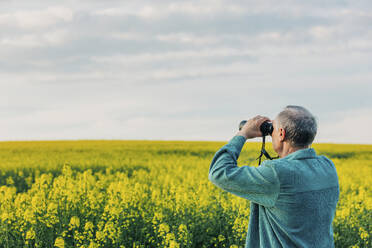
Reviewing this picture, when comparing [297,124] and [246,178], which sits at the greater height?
[297,124]

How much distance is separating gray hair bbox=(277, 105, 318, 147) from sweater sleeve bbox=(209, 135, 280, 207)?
0.64 feet

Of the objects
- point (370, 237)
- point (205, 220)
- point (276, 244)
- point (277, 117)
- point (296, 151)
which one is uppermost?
point (277, 117)

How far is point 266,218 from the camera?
209cm

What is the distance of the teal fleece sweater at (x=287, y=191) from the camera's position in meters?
1.89

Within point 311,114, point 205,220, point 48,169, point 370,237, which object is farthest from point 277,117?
point 48,169

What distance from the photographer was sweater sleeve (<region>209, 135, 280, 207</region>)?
1.87 metres

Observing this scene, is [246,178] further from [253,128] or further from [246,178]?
[253,128]

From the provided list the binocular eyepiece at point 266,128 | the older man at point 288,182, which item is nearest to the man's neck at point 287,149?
the older man at point 288,182

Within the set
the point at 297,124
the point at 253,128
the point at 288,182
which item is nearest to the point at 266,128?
the point at 253,128

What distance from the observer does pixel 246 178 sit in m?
1.89

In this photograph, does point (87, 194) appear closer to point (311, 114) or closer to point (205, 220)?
point (205, 220)

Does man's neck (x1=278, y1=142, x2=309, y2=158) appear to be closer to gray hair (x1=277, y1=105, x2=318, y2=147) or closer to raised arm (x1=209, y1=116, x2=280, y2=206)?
gray hair (x1=277, y1=105, x2=318, y2=147)

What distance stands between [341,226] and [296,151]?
4836 millimetres

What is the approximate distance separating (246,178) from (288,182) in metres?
0.20
